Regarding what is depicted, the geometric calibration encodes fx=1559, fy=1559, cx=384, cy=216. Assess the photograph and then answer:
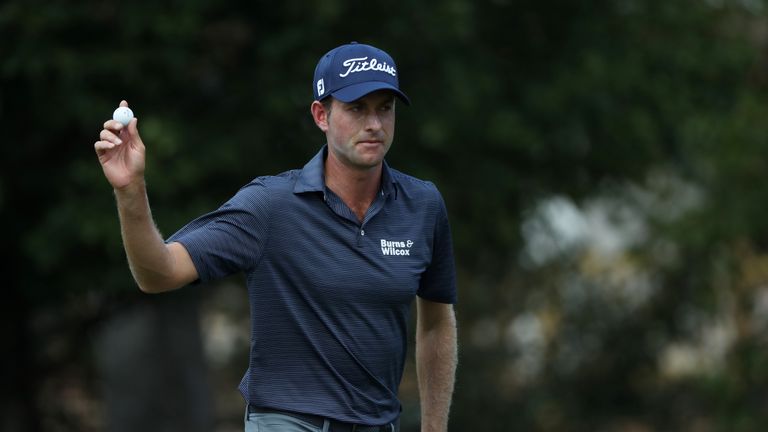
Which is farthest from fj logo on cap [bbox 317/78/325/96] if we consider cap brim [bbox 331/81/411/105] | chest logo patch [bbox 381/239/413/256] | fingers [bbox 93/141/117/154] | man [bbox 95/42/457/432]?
fingers [bbox 93/141/117/154]

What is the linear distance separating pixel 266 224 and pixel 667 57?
36.2ft

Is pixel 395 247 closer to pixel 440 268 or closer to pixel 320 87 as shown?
pixel 440 268

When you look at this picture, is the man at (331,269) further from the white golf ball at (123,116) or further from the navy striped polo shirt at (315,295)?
the white golf ball at (123,116)

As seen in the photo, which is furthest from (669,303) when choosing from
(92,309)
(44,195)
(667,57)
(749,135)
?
(44,195)

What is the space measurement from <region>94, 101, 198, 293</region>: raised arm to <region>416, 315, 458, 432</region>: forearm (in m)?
1.27

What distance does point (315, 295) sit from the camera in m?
4.98

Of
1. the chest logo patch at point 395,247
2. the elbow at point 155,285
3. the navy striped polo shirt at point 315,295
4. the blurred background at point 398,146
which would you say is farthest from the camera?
the blurred background at point 398,146

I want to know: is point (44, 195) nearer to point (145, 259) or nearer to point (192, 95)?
point (192, 95)

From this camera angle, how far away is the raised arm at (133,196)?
441 centimetres

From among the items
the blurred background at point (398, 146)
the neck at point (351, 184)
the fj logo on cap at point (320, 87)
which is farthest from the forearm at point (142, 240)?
the blurred background at point (398, 146)

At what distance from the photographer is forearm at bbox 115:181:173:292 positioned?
14.5 ft

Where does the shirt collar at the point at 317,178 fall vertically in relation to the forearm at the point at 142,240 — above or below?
above

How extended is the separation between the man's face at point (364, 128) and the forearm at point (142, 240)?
77 centimetres

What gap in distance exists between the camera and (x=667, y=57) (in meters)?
15.4
